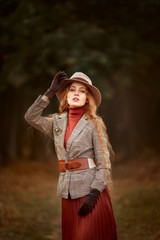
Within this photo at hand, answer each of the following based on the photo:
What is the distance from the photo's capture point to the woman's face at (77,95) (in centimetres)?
373

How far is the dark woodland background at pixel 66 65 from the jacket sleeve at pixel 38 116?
2.93 metres

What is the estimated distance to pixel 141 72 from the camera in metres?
13.4

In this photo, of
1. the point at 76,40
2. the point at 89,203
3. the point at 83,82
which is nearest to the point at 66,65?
the point at 76,40

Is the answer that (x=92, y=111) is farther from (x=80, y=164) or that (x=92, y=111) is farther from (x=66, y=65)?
(x=66, y=65)

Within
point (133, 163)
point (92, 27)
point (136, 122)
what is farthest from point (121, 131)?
point (92, 27)

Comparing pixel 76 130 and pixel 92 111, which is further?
pixel 92 111

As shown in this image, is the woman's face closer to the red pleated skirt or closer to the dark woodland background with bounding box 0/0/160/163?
the red pleated skirt

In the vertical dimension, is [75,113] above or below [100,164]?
above

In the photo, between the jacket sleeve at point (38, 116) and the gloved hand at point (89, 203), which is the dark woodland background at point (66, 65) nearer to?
the gloved hand at point (89, 203)

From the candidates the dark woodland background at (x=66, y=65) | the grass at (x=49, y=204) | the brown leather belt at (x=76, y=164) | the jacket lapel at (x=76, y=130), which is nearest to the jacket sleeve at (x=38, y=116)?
the jacket lapel at (x=76, y=130)

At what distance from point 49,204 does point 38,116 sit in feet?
18.3

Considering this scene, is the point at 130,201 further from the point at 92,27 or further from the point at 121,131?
the point at 121,131

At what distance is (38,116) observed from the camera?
364 centimetres

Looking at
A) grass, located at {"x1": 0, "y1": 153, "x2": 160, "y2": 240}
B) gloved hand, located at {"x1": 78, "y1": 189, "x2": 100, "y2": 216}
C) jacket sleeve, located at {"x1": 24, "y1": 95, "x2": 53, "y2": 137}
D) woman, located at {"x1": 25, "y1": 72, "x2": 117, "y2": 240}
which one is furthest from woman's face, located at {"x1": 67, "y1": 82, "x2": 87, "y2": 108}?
grass, located at {"x1": 0, "y1": 153, "x2": 160, "y2": 240}
